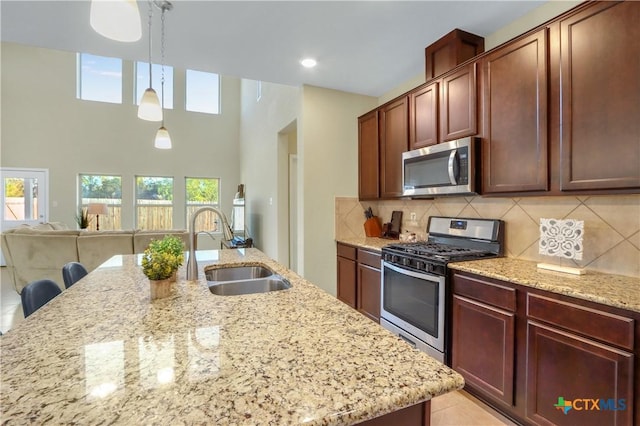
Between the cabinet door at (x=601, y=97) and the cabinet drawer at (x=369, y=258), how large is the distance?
1495mm

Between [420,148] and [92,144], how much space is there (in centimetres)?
738

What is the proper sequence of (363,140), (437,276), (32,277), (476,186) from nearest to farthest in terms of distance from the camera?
(437,276), (476,186), (363,140), (32,277)

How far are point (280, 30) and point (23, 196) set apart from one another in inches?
281

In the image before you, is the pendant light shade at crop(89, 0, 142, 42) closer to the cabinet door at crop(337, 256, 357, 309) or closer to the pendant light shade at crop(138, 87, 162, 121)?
the pendant light shade at crop(138, 87, 162, 121)

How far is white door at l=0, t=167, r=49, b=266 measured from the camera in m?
6.04

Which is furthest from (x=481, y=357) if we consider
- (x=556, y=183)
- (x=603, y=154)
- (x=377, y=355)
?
(x=377, y=355)

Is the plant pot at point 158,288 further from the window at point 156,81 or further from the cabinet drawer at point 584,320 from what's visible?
the window at point 156,81

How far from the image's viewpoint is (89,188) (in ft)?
22.3

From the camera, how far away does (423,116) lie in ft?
8.45

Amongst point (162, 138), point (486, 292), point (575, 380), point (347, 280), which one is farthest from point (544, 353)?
point (162, 138)

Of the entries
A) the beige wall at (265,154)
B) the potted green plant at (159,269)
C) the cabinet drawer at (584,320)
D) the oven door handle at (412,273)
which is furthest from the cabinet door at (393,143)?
the potted green plant at (159,269)

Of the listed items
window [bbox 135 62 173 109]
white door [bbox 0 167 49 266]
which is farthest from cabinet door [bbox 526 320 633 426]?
white door [bbox 0 167 49 266]

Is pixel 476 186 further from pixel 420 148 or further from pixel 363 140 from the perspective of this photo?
pixel 363 140

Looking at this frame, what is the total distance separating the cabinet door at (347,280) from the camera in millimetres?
3164
